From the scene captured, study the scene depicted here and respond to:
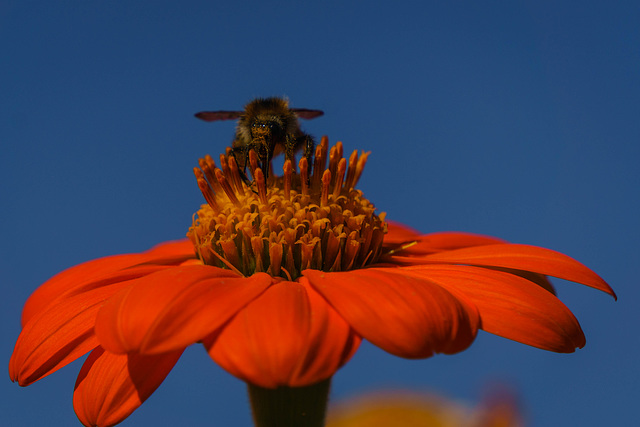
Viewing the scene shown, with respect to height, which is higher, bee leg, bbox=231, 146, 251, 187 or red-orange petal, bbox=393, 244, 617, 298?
bee leg, bbox=231, 146, 251, 187

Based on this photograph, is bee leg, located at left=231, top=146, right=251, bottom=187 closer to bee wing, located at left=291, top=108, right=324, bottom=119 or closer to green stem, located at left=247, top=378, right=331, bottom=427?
bee wing, located at left=291, top=108, right=324, bottom=119

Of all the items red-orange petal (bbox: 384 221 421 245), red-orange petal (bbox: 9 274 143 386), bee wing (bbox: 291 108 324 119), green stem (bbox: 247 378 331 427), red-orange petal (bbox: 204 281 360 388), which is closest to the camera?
red-orange petal (bbox: 204 281 360 388)

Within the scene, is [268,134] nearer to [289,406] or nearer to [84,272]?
[84,272]

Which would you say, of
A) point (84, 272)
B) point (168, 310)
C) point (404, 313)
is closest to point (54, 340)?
point (168, 310)

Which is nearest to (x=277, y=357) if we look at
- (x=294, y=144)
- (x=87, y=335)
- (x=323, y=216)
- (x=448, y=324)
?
(x=448, y=324)

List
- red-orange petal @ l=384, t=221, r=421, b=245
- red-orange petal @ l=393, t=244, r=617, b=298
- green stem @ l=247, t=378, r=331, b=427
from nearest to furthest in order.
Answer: green stem @ l=247, t=378, r=331, b=427 → red-orange petal @ l=393, t=244, r=617, b=298 → red-orange petal @ l=384, t=221, r=421, b=245

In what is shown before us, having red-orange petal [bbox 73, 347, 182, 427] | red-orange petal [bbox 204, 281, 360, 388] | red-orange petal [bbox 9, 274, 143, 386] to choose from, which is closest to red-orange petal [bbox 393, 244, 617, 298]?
red-orange petal [bbox 204, 281, 360, 388]

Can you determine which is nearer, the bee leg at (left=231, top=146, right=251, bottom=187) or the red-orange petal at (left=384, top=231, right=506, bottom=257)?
the bee leg at (left=231, top=146, right=251, bottom=187)

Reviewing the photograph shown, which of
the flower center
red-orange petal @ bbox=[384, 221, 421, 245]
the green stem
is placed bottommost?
the green stem
